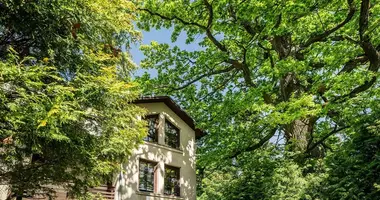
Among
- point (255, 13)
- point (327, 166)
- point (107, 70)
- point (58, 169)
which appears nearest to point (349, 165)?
point (327, 166)

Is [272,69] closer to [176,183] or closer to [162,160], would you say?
[162,160]

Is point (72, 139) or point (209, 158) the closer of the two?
point (72, 139)

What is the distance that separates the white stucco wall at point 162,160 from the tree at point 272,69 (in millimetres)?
1149

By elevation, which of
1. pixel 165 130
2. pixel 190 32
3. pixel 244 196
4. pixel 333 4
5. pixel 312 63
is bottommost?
pixel 244 196

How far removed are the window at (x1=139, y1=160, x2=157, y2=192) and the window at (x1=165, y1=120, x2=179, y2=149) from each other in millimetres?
1889

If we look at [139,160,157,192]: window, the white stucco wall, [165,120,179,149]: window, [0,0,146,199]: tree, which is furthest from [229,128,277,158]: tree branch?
[0,0,146,199]: tree

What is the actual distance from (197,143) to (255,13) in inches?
457

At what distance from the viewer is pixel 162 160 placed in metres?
17.9

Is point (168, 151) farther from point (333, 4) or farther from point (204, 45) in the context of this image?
point (333, 4)

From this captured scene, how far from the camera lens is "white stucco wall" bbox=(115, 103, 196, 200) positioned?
1610 centimetres

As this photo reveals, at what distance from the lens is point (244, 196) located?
15953 millimetres

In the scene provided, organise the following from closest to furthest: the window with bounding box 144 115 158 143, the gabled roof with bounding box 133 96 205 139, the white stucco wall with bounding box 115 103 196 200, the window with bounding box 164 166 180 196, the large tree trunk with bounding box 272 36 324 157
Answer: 1. the large tree trunk with bounding box 272 36 324 157
2. the white stucco wall with bounding box 115 103 196 200
3. the gabled roof with bounding box 133 96 205 139
4. the window with bounding box 164 166 180 196
5. the window with bounding box 144 115 158 143

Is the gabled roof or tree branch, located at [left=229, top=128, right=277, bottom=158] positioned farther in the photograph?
the gabled roof

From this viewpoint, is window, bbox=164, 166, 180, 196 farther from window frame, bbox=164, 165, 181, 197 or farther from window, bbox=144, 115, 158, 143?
window, bbox=144, 115, 158, 143
